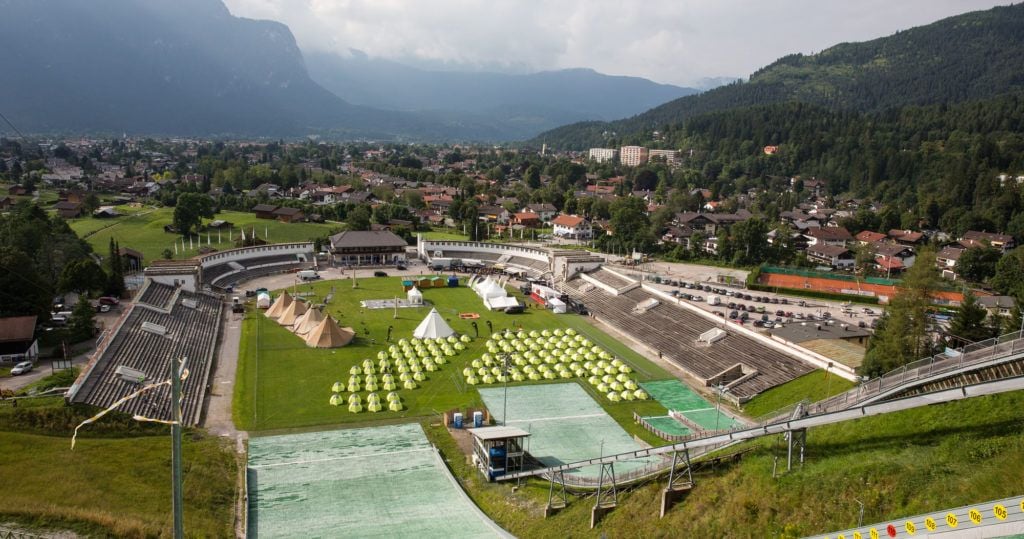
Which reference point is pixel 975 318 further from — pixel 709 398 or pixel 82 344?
pixel 82 344

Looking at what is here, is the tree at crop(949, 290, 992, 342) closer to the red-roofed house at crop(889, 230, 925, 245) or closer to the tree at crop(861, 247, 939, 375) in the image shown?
the tree at crop(861, 247, 939, 375)

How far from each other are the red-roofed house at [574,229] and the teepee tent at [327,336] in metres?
49.1

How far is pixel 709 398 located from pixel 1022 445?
14776 millimetres

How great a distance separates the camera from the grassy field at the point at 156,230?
63844mm

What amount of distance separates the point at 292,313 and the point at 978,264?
5858cm

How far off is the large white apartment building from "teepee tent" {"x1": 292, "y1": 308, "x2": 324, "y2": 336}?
151058 mm

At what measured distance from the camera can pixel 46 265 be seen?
4434 cm

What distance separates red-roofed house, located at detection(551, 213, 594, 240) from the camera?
265 ft

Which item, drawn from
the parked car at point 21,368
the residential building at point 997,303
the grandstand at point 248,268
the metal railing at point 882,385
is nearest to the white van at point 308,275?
Answer: the grandstand at point 248,268

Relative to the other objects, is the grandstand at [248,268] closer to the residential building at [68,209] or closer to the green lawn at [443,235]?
the green lawn at [443,235]

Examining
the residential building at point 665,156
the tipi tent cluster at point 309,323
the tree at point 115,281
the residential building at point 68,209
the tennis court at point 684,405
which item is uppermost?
the residential building at point 665,156

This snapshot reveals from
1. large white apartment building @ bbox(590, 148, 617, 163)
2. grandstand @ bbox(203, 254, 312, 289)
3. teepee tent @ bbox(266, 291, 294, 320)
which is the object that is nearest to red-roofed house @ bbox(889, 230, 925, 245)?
grandstand @ bbox(203, 254, 312, 289)

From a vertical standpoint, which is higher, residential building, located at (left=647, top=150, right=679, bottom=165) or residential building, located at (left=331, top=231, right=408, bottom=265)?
residential building, located at (left=647, top=150, right=679, bottom=165)

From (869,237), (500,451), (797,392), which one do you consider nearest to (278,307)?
(500,451)
